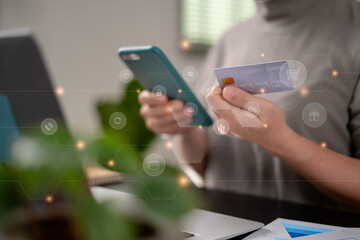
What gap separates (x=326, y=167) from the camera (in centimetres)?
63

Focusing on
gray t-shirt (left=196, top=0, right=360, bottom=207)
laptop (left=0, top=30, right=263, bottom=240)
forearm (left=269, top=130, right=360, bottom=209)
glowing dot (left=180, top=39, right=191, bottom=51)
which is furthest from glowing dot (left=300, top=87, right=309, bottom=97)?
glowing dot (left=180, top=39, right=191, bottom=51)

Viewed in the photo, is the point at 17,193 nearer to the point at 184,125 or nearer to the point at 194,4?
the point at 184,125

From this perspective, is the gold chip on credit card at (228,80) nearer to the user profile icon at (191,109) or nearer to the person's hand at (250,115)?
the person's hand at (250,115)

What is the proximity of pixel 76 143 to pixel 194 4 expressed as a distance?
5.89 ft

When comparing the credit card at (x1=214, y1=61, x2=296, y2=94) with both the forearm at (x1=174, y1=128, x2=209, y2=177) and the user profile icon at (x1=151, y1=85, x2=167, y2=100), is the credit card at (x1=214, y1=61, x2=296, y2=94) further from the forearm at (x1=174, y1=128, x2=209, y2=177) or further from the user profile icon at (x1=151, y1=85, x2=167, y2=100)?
the forearm at (x1=174, y1=128, x2=209, y2=177)

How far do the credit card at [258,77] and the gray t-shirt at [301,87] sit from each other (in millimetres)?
222

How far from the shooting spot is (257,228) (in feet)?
1.62

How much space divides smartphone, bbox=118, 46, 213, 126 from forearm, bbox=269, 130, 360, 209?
6.9 inches

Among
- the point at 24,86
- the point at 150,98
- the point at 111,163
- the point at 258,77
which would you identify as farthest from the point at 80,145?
the point at 150,98

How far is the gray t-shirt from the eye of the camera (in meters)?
0.72

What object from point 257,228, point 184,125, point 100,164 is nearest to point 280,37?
point 184,125

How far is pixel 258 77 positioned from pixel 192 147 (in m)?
0.43

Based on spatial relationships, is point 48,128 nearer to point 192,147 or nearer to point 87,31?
point 192,147

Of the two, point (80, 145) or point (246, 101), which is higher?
point (246, 101)
